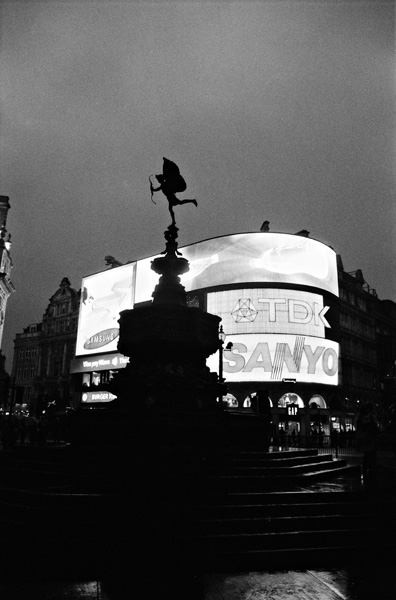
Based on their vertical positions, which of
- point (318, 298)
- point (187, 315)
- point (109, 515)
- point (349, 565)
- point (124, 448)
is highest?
point (318, 298)

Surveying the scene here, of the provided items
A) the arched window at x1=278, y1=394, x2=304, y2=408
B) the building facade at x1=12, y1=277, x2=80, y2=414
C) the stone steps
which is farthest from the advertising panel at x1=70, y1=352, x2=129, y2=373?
the stone steps

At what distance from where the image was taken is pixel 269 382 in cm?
4581

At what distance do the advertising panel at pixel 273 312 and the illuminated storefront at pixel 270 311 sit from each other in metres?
0.11

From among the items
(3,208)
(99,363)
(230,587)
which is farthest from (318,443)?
(3,208)

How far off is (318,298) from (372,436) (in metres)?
41.9

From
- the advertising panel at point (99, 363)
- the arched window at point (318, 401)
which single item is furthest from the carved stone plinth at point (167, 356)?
the advertising panel at point (99, 363)

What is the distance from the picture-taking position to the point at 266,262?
160ft

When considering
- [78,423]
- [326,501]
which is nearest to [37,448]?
[78,423]

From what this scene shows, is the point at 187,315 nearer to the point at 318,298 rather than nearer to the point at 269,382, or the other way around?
the point at 269,382

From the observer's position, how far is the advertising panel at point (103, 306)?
178ft

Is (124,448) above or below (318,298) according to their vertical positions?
below

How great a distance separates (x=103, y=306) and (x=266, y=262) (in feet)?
72.1

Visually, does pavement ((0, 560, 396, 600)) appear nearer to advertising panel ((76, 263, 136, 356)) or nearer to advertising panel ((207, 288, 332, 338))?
advertising panel ((207, 288, 332, 338))

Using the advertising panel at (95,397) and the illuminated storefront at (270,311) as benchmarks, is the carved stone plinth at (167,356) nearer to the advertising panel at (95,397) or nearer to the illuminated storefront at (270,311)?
the illuminated storefront at (270,311)
